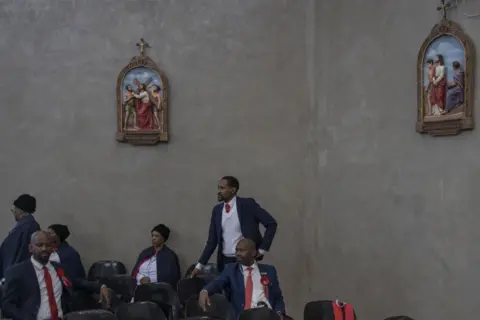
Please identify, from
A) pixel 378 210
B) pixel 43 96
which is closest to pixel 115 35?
pixel 43 96

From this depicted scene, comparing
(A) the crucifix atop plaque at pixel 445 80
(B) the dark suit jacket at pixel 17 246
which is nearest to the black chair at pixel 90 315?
(B) the dark suit jacket at pixel 17 246

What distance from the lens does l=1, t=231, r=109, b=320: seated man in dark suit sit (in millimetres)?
4891

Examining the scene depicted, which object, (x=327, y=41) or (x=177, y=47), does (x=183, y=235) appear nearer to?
(x=177, y=47)

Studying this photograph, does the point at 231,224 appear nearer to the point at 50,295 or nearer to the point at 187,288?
the point at 187,288

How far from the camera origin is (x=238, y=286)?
17.1 feet

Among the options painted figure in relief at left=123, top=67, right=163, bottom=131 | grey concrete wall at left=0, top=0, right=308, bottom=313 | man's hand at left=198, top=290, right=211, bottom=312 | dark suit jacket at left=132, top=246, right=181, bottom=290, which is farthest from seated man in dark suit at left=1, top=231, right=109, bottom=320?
painted figure in relief at left=123, top=67, right=163, bottom=131

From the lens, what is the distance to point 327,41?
24.3 feet

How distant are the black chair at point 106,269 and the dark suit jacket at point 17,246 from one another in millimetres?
1433

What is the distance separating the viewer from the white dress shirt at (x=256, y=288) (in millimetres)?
5195

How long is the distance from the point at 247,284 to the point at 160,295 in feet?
3.36

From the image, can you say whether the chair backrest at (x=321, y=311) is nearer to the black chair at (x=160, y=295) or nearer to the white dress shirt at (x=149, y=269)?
the black chair at (x=160, y=295)

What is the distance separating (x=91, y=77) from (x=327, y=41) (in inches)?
117

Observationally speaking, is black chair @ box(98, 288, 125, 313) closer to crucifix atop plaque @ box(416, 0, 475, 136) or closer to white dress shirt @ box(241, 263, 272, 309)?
white dress shirt @ box(241, 263, 272, 309)

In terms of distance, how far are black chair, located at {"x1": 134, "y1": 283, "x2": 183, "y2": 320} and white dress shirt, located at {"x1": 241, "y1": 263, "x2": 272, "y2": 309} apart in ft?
2.90
